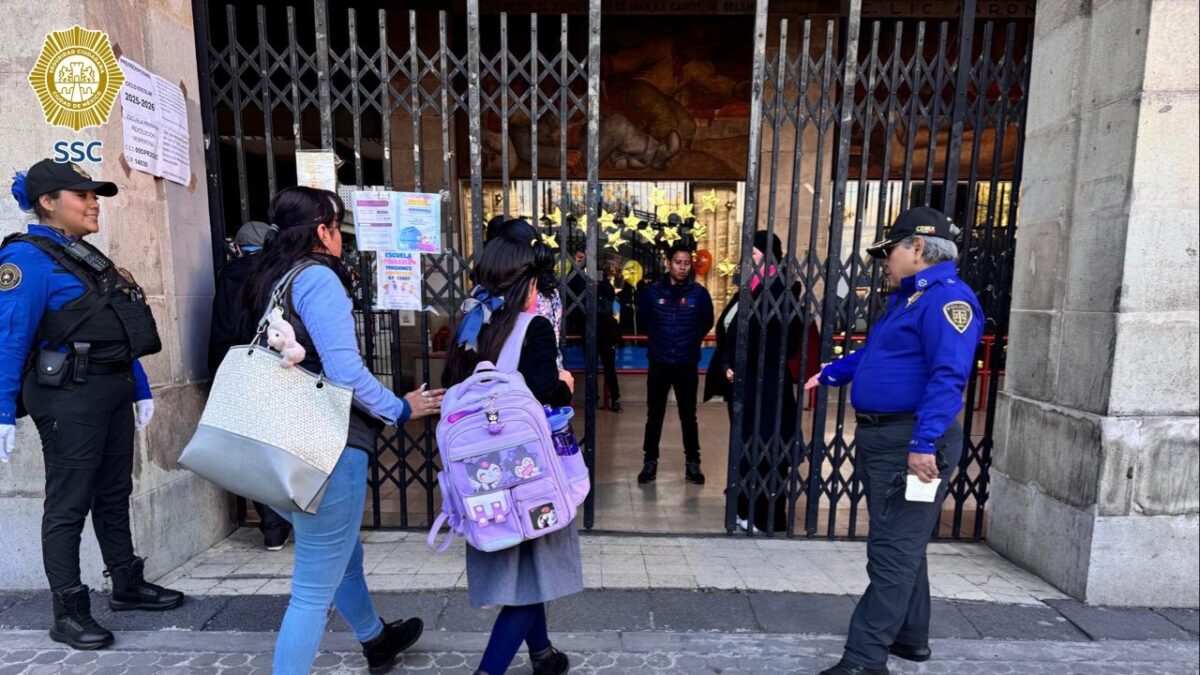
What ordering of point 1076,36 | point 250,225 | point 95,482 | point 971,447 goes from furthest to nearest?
point 971,447 < point 250,225 < point 1076,36 < point 95,482

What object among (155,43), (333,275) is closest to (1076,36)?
(333,275)

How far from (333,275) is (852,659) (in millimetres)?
2674

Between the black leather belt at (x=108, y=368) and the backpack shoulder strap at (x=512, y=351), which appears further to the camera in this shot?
the black leather belt at (x=108, y=368)

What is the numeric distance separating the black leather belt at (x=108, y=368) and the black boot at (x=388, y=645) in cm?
170

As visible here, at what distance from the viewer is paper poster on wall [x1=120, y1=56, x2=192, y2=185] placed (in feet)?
10.7

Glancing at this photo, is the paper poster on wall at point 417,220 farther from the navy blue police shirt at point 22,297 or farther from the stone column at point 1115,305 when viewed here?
the stone column at point 1115,305

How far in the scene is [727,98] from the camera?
8680mm

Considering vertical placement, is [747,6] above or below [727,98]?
above

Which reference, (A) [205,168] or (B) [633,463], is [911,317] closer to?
(B) [633,463]

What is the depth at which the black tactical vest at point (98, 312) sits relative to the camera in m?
2.72

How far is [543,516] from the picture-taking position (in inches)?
90.9

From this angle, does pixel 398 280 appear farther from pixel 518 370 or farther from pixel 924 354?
pixel 924 354

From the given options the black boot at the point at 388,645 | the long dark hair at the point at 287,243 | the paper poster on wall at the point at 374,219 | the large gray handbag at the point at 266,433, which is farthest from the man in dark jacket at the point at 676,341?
the large gray handbag at the point at 266,433

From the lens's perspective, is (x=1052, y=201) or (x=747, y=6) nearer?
(x=1052, y=201)
